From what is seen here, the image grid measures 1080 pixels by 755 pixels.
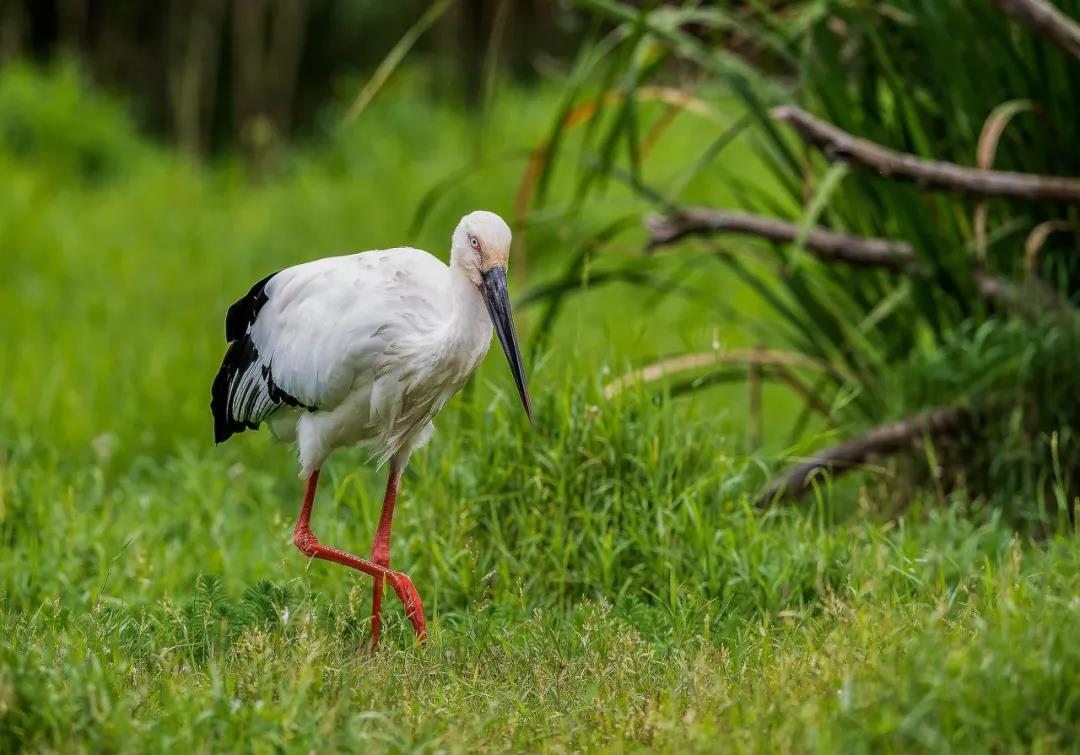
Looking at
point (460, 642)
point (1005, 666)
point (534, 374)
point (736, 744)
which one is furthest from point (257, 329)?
point (1005, 666)

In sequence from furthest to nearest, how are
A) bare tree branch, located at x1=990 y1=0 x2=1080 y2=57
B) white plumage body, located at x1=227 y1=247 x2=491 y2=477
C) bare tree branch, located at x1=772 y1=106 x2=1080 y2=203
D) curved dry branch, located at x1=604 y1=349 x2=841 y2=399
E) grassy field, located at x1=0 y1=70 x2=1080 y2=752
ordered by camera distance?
curved dry branch, located at x1=604 y1=349 x2=841 y2=399, bare tree branch, located at x1=772 y1=106 x2=1080 y2=203, bare tree branch, located at x1=990 y1=0 x2=1080 y2=57, white plumage body, located at x1=227 y1=247 x2=491 y2=477, grassy field, located at x1=0 y1=70 x2=1080 y2=752

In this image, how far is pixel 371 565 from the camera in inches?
154

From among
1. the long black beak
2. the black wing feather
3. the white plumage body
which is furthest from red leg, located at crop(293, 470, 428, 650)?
the long black beak

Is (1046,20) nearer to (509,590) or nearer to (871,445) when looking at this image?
(871,445)

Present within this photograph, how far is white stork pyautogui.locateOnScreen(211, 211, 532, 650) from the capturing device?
12.0ft

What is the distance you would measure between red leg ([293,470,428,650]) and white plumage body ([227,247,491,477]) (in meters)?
0.12

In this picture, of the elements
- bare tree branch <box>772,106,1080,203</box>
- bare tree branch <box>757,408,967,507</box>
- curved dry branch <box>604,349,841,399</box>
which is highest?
bare tree branch <box>772,106,1080,203</box>

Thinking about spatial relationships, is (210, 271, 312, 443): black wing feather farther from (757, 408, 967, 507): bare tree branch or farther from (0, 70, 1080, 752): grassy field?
(757, 408, 967, 507): bare tree branch

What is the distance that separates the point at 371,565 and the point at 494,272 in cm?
82

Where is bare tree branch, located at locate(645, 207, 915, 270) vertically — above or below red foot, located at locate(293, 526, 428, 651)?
above

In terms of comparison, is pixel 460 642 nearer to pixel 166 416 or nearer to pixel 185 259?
pixel 166 416

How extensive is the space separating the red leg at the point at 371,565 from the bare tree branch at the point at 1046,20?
6.81ft

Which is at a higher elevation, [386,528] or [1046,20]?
[1046,20]

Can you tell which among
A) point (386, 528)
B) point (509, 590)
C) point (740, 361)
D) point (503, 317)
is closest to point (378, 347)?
point (503, 317)
